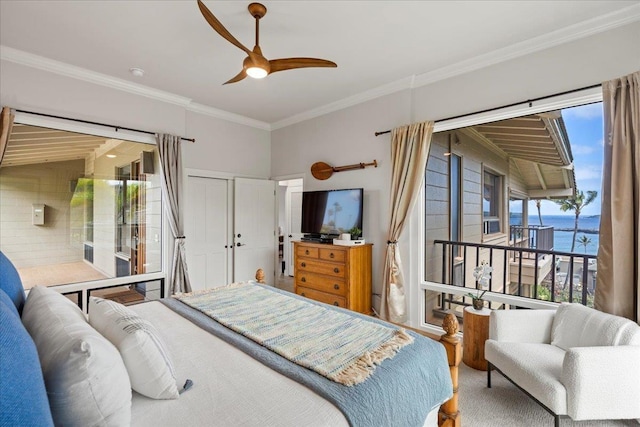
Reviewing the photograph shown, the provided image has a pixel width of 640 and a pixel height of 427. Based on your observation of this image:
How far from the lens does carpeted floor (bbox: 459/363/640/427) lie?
2.02m

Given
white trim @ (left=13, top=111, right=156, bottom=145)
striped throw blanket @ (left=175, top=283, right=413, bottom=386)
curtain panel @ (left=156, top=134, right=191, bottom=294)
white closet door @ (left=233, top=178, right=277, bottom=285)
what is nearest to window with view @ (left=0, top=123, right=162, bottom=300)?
white trim @ (left=13, top=111, right=156, bottom=145)

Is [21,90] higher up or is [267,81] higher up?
[267,81]

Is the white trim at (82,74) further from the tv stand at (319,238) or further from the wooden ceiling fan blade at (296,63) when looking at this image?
the tv stand at (319,238)

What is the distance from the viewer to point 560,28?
264 centimetres

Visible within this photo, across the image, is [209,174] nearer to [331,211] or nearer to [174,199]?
[174,199]

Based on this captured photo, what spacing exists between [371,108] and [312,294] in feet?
8.35

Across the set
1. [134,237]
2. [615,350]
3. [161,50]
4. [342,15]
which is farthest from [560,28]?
[134,237]

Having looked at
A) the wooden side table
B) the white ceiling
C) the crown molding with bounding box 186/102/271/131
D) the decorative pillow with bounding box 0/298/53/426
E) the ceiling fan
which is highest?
the white ceiling

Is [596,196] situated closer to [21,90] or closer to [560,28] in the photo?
[560,28]

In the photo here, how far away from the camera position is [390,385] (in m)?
1.30

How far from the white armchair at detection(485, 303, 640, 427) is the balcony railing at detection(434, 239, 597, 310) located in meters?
0.77

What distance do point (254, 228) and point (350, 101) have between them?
2.51m

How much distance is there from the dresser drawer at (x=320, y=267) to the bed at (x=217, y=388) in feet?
6.66

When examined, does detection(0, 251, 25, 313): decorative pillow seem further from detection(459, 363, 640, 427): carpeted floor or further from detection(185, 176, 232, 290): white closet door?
detection(185, 176, 232, 290): white closet door
